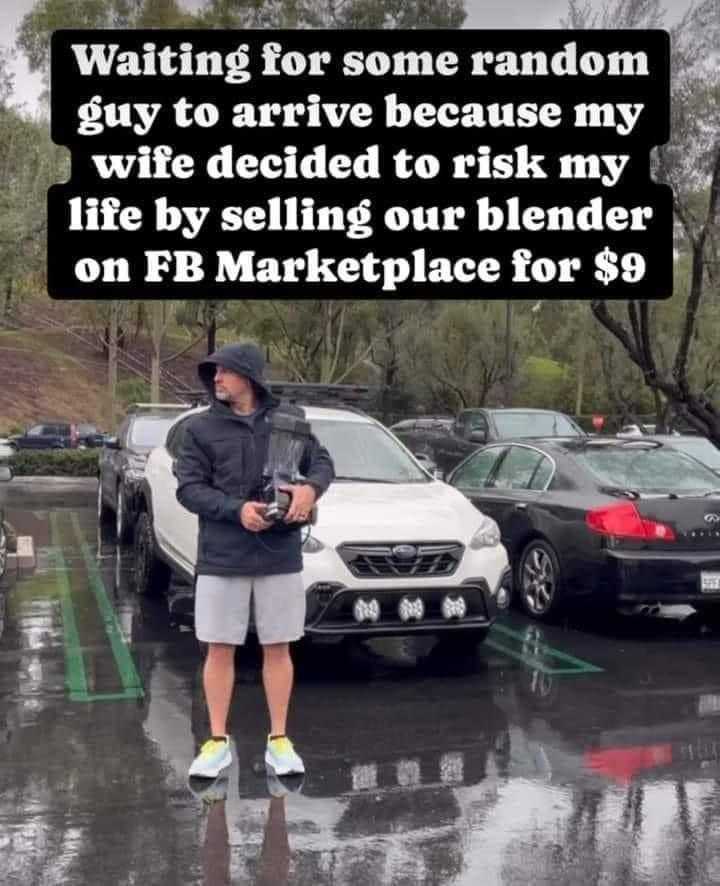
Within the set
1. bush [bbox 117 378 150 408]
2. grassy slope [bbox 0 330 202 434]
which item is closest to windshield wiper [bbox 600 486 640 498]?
bush [bbox 117 378 150 408]

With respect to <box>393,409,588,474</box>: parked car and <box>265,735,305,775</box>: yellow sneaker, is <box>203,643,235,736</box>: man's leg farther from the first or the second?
<box>393,409,588,474</box>: parked car

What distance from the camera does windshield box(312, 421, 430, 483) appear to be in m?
8.69

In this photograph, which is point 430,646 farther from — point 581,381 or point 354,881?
point 581,381

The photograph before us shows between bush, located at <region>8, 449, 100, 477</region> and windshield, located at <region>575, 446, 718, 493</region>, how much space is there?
18.5m

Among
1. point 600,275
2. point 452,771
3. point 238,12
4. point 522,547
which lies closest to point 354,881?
point 452,771

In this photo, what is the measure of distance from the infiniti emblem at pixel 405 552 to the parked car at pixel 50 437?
34417mm

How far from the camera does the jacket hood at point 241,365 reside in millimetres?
5387

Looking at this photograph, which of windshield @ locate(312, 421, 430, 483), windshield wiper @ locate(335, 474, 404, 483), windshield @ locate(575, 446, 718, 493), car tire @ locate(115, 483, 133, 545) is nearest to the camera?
windshield wiper @ locate(335, 474, 404, 483)

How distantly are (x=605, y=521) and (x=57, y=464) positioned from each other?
1967 centimetres

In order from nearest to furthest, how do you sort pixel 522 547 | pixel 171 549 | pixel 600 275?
pixel 171 549
pixel 522 547
pixel 600 275

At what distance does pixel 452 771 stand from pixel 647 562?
3.41 metres

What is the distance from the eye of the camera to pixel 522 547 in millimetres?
9688

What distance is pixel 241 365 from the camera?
5391mm

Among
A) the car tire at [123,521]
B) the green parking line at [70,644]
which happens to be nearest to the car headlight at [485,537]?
the green parking line at [70,644]
